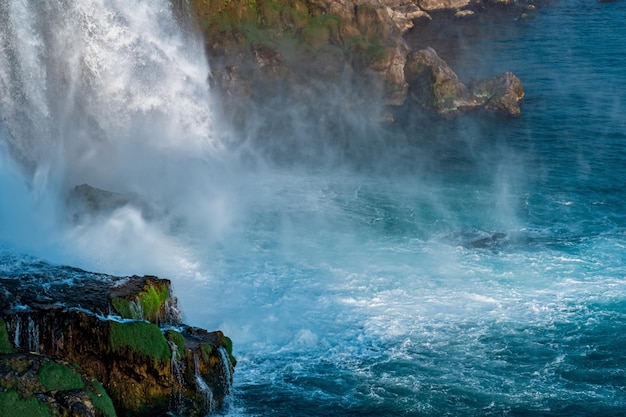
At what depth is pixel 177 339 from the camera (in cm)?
3100

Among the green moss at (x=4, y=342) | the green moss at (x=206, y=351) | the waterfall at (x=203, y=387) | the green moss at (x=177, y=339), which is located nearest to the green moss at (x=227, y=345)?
the green moss at (x=206, y=351)

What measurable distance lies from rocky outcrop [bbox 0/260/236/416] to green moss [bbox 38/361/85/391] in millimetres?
321

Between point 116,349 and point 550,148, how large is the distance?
39.6m

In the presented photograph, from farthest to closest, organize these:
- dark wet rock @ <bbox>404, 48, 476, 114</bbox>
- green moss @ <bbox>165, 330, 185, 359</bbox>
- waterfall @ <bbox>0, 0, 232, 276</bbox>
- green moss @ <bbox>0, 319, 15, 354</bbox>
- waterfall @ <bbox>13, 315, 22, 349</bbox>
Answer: dark wet rock @ <bbox>404, 48, 476, 114</bbox> → waterfall @ <bbox>0, 0, 232, 276</bbox> → green moss @ <bbox>165, 330, 185, 359</bbox> → waterfall @ <bbox>13, 315, 22, 349</bbox> → green moss @ <bbox>0, 319, 15, 354</bbox>

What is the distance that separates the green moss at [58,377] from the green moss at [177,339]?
14.9 ft

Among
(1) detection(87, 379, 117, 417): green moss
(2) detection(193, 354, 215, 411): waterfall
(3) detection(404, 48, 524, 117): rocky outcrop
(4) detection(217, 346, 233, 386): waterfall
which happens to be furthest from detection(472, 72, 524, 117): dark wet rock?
(1) detection(87, 379, 117, 417): green moss

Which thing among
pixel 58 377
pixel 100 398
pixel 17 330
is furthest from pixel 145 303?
pixel 58 377

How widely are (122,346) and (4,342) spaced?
373 cm

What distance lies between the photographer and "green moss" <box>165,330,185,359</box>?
30797 mm

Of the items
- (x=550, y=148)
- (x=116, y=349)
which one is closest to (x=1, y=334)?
(x=116, y=349)

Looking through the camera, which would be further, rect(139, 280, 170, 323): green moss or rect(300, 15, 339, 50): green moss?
rect(300, 15, 339, 50): green moss

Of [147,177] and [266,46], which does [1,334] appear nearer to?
[147,177]

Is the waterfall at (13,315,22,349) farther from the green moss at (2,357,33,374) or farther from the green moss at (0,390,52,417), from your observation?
the green moss at (0,390,52,417)

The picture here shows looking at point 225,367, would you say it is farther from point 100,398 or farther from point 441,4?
point 441,4
